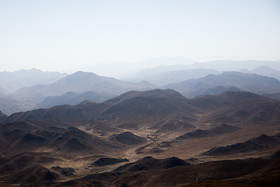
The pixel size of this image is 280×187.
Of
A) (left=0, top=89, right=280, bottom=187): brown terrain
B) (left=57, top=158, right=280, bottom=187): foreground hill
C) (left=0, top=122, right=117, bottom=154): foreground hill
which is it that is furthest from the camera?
(left=0, top=122, right=117, bottom=154): foreground hill

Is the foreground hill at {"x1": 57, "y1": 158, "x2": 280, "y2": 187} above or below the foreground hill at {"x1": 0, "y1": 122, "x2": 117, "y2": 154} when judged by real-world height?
above

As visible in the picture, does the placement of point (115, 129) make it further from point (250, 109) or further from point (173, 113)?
point (250, 109)

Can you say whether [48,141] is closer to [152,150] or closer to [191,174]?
[152,150]

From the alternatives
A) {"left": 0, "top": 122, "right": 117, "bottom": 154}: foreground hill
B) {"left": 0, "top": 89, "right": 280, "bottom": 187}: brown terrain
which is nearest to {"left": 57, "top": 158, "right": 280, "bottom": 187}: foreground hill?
{"left": 0, "top": 89, "right": 280, "bottom": 187}: brown terrain

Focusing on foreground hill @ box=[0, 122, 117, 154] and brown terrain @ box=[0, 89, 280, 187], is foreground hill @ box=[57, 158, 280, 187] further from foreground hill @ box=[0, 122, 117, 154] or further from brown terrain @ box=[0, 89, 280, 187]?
foreground hill @ box=[0, 122, 117, 154]

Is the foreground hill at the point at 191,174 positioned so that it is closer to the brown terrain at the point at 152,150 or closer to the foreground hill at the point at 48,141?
the brown terrain at the point at 152,150

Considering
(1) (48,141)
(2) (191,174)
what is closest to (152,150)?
(1) (48,141)

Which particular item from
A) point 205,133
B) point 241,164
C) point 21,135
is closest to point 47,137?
point 21,135

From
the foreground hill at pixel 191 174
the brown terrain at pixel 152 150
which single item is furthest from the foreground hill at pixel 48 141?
the foreground hill at pixel 191 174

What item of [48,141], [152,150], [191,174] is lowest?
[152,150]
